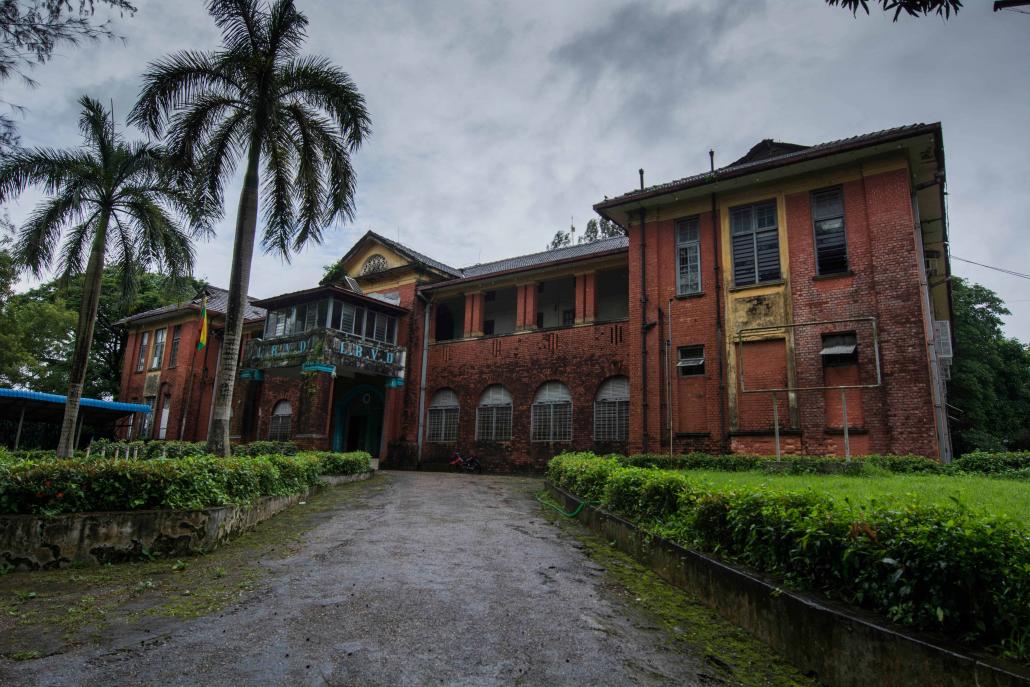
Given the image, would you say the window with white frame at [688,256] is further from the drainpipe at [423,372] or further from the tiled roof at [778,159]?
the drainpipe at [423,372]

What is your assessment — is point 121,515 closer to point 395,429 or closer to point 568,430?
point 568,430

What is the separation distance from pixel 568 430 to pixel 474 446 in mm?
3843

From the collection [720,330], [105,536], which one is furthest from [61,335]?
[720,330]

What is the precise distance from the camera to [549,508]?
36.5 feet

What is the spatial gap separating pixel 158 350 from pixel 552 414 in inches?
901

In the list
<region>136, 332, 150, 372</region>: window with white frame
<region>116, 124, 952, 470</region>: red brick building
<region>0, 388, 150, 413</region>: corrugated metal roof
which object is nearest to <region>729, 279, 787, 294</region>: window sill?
<region>116, 124, 952, 470</region>: red brick building

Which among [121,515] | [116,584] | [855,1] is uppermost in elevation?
[855,1]

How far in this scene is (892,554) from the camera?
10.7 feet

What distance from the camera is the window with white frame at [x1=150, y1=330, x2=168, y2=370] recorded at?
31062mm

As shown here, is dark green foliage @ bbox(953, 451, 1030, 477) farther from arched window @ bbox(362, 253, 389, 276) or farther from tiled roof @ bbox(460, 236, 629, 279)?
arched window @ bbox(362, 253, 389, 276)

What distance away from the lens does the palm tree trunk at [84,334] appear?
14.1 m

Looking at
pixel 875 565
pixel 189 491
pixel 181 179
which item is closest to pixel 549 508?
pixel 189 491

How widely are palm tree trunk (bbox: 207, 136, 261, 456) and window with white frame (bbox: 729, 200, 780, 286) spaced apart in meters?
11.7

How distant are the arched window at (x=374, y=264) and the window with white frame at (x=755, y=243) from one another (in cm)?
1486
